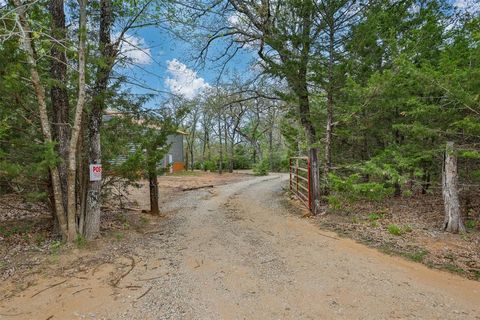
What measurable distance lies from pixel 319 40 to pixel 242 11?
2.98 metres

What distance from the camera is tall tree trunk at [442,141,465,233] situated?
4.75 m

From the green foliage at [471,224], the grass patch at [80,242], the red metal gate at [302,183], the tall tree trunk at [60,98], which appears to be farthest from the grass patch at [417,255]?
the tall tree trunk at [60,98]

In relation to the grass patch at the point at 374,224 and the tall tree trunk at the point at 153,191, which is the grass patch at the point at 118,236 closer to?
the tall tree trunk at the point at 153,191

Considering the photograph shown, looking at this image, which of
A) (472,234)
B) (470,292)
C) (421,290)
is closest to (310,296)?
(421,290)

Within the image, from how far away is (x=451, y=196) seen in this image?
15.8 ft

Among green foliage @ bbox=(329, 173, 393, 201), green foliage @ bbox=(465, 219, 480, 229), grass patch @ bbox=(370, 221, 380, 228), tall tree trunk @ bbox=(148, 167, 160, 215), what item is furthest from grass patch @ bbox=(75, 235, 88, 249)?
green foliage @ bbox=(465, 219, 480, 229)

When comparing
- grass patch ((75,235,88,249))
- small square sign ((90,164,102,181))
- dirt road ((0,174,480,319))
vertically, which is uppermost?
small square sign ((90,164,102,181))

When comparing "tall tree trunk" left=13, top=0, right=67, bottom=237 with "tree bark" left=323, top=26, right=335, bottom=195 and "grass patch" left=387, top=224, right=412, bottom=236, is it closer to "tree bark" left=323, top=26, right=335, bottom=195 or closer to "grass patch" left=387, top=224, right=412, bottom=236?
"grass patch" left=387, top=224, right=412, bottom=236

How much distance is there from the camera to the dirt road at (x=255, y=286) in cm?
268

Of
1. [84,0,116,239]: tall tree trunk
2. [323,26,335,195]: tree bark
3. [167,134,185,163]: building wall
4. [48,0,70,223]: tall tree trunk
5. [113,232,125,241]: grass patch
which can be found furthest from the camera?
[167,134,185,163]: building wall

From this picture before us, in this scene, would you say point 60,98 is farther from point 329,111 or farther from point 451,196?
point 451,196

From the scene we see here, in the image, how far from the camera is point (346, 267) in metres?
3.63

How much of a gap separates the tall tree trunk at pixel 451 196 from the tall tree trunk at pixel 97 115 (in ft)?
20.2

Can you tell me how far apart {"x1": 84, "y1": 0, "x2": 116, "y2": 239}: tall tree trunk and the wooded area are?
2 centimetres
